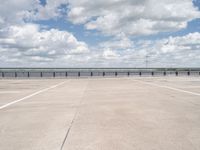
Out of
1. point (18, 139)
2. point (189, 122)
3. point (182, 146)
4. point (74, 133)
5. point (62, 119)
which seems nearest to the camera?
point (182, 146)

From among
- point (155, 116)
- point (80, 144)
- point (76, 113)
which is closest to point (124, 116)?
point (155, 116)

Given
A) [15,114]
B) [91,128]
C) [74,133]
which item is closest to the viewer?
[74,133]

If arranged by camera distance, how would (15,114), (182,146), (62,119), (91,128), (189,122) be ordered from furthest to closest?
(15,114)
(62,119)
(189,122)
(91,128)
(182,146)

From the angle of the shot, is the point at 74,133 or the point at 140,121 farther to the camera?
the point at 140,121

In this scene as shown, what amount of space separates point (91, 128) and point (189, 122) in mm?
3101

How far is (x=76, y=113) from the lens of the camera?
8195 millimetres

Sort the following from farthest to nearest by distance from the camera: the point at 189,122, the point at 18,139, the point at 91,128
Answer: the point at 189,122 < the point at 91,128 < the point at 18,139

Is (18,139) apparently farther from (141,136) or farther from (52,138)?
(141,136)

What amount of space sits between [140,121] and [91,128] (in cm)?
173

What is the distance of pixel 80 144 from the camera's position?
486 cm

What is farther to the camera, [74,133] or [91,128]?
[91,128]

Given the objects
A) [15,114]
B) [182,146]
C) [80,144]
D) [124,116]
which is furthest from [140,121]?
[15,114]

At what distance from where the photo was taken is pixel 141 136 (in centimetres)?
536

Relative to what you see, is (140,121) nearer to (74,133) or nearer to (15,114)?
(74,133)
